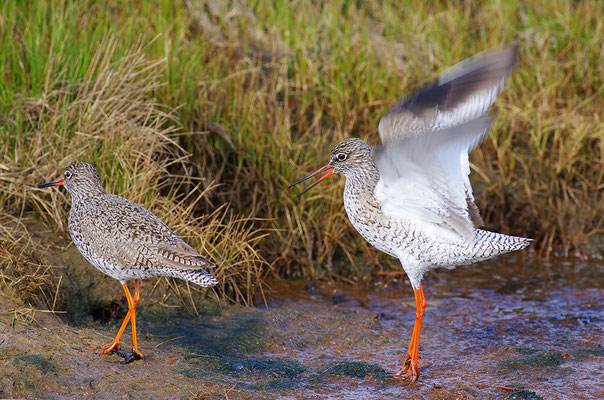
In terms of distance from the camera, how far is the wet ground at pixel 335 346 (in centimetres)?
416

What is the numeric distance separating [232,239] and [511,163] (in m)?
2.89

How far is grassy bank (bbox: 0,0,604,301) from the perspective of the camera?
18.6 feet

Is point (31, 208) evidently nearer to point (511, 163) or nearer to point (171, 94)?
point (171, 94)

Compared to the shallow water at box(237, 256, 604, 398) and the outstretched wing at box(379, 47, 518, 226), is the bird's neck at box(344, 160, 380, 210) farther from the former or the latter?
the shallow water at box(237, 256, 604, 398)

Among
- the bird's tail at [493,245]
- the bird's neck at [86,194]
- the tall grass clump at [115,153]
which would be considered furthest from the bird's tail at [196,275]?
the bird's tail at [493,245]

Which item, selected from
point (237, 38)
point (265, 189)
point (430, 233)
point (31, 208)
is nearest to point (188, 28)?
point (237, 38)

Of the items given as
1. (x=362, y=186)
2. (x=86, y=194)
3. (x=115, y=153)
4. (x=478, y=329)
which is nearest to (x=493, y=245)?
(x=362, y=186)

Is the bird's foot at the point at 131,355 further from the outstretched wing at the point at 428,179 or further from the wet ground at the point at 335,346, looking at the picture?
the outstretched wing at the point at 428,179

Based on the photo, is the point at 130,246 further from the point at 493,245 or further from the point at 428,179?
the point at 493,245

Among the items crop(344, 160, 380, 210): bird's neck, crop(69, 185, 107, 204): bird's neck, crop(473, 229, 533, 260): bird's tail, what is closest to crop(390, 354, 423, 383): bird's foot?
crop(473, 229, 533, 260): bird's tail

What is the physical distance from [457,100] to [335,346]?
1.80 meters

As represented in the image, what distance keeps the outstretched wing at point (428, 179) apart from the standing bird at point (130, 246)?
1.20 meters

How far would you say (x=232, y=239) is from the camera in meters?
5.51

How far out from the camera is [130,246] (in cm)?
435
